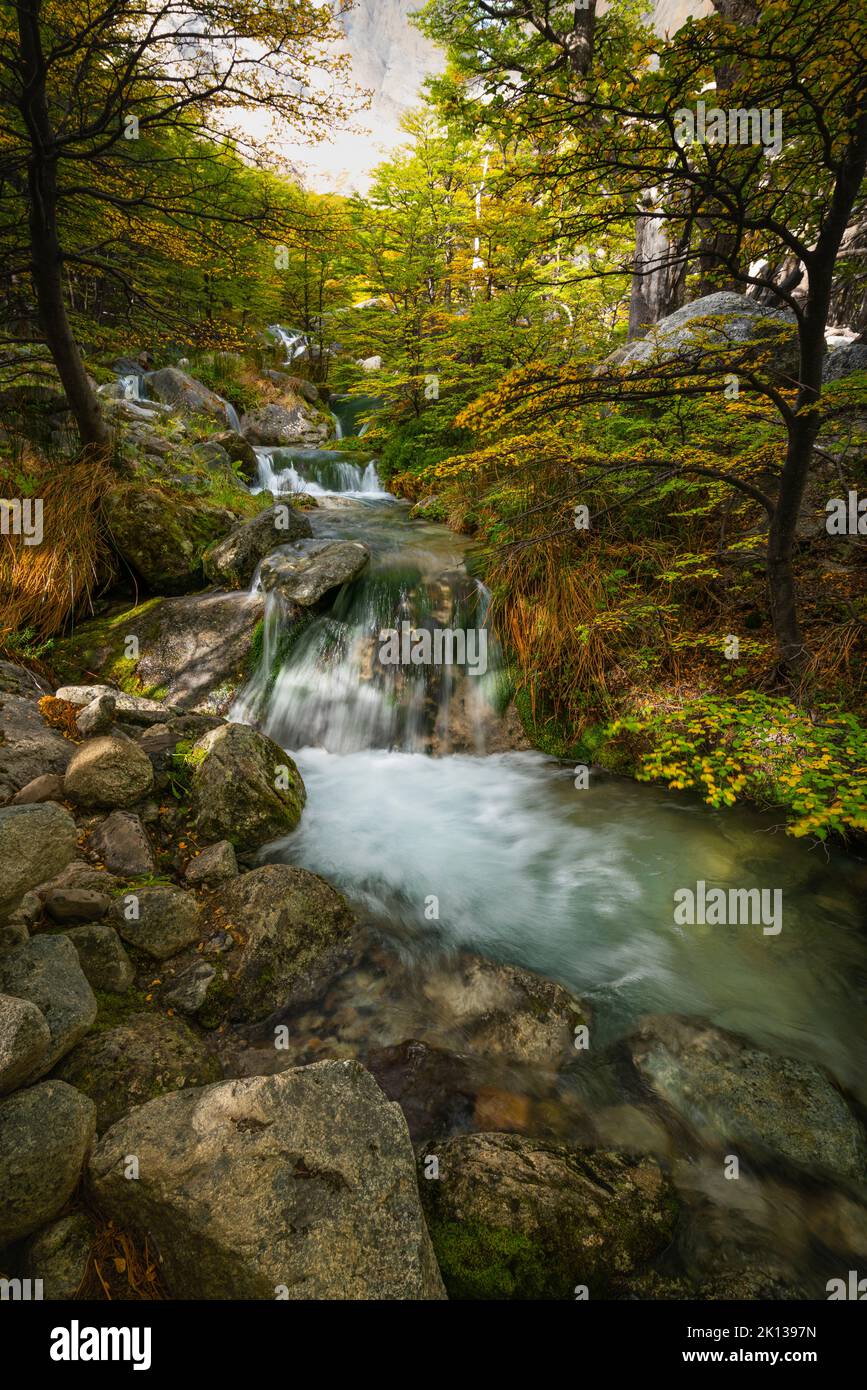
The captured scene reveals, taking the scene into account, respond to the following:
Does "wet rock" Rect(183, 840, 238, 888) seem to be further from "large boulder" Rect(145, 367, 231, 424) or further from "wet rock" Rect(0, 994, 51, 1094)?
"large boulder" Rect(145, 367, 231, 424)

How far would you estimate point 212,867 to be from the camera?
3.48 metres

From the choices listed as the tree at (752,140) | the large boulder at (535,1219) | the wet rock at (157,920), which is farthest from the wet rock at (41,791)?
the tree at (752,140)

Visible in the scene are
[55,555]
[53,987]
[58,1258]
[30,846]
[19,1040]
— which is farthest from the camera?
[55,555]

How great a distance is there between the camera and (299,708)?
19.8 feet

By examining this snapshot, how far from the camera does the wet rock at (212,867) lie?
3.43 meters

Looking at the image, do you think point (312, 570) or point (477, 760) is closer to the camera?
point (477, 760)

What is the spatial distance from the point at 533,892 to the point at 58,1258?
10.5 feet

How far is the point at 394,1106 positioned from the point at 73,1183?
3.56ft

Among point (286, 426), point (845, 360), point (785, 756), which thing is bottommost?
point (785, 756)

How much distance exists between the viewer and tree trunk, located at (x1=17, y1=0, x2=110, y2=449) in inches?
180

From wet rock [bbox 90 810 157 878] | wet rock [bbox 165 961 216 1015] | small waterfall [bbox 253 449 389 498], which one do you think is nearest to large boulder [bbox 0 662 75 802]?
wet rock [bbox 90 810 157 878]

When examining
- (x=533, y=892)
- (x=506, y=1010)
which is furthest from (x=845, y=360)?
(x=506, y=1010)

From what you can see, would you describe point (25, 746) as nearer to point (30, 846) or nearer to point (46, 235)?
point (30, 846)

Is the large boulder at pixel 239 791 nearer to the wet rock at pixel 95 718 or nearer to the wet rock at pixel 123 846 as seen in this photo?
the wet rock at pixel 123 846
